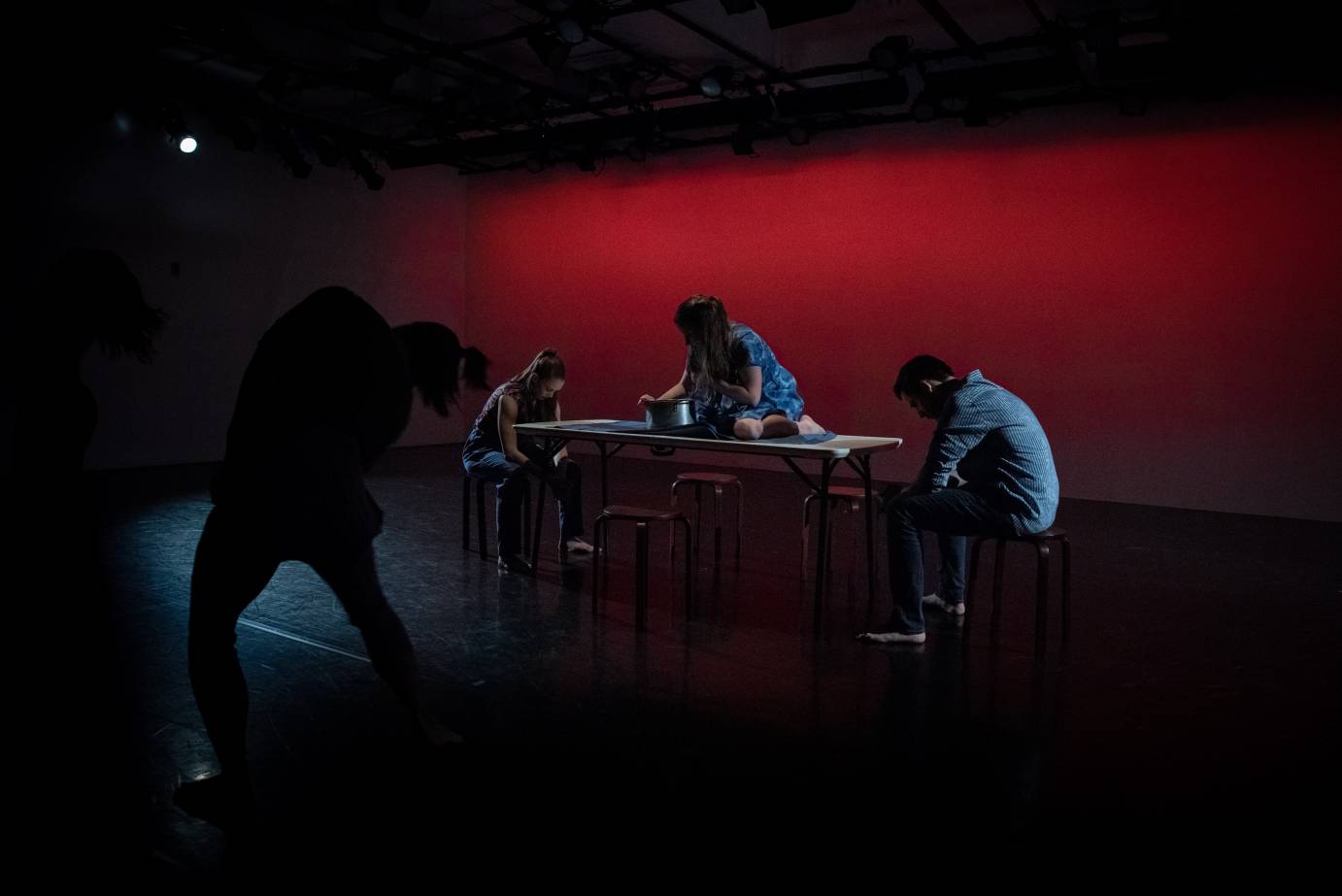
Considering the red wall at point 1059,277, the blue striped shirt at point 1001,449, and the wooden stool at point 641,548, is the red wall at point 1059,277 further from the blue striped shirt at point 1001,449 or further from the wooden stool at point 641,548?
the wooden stool at point 641,548

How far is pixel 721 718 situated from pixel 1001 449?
1499 millimetres

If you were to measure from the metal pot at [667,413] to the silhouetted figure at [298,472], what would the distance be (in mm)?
2062

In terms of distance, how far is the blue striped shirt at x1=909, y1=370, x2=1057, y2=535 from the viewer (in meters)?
3.59

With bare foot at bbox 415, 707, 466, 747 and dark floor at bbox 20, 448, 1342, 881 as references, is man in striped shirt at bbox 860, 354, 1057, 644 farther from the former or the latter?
bare foot at bbox 415, 707, 466, 747

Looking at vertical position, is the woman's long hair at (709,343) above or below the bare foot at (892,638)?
above

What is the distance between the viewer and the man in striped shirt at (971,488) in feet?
11.8

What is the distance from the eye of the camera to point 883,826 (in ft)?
7.39

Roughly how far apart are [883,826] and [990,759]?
1.83ft

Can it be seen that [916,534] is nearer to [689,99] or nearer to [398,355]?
[398,355]

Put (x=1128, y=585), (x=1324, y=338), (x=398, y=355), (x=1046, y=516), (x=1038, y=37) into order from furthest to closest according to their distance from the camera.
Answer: (x=1324, y=338) → (x=1038, y=37) → (x=1128, y=585) → (x=1046, y=516) → (x=398, y=355)

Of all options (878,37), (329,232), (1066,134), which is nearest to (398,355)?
(878,37)

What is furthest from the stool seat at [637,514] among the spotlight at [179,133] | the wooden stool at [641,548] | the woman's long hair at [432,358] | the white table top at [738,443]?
the spotlight at [179,133]

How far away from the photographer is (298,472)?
205 cm

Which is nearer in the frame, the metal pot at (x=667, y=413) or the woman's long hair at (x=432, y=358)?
the woman's long hair at (x=432, y=358)
